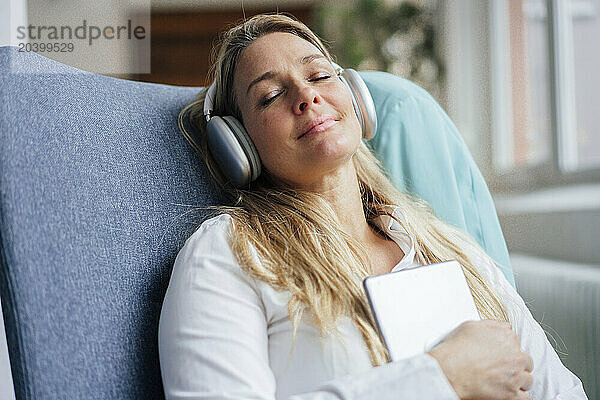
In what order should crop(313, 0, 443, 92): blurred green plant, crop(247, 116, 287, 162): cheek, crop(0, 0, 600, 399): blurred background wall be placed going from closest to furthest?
crop(247, 116, 287, 162): cheek → crop(0, 0, 600, 399): blurred background wall → crop(313, 0, 443, 92): blurred green plant

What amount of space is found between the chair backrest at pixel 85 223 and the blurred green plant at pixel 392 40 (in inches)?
89.6

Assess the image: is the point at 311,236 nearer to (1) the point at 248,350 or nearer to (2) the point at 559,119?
(1) the point at 248,350

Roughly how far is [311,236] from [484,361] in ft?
0.93

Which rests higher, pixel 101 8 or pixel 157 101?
pixel 101 8

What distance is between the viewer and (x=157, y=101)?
1050 millimetres

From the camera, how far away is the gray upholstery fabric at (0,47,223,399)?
0.71 meters

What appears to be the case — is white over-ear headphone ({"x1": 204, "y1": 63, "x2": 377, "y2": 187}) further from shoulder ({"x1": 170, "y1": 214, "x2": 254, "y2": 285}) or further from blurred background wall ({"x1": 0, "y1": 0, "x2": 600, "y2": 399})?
blurred background wall ({"x1": 0, "y1": 0, "x2": 600, "y2": 399})

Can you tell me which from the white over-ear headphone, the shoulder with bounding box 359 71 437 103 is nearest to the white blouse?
the white over-ear headphone

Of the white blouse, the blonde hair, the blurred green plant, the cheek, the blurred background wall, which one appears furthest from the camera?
the blurred green plant

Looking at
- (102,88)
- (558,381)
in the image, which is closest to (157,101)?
(102,88)

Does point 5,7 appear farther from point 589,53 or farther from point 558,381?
point 589,53

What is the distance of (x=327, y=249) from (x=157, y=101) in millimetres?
408

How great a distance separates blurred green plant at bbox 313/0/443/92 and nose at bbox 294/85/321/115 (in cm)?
227

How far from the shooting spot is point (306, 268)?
2.71 feet
